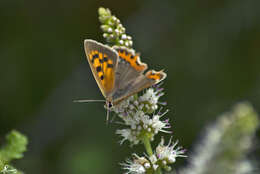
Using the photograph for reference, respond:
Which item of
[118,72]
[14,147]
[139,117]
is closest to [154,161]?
[139,117]

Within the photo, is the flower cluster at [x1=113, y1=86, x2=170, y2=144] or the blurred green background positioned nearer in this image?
the flower cluster at [x1=113, y1=86, x2=170, y2=144]

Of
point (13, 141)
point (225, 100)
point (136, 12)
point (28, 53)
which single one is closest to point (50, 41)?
Answer: point (28, 53)

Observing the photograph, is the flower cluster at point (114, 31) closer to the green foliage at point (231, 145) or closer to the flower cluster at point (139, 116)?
the flower cluster at point (139, 116)

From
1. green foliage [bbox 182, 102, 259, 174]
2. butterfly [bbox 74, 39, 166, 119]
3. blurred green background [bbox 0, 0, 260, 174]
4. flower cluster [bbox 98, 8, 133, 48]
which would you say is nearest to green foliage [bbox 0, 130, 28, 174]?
butterfly [bbox 74, 39, 166, 119]

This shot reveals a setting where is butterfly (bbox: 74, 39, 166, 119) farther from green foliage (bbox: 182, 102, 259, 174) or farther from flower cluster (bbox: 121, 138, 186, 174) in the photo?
green foliage (bbox: 182, 102, 259, 174)

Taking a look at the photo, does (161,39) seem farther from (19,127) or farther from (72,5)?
(19,127)

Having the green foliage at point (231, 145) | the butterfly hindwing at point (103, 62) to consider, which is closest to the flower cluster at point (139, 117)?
the butterfly hindwing at point (103, 62)

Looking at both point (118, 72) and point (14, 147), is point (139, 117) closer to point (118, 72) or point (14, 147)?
point (118, 72)
